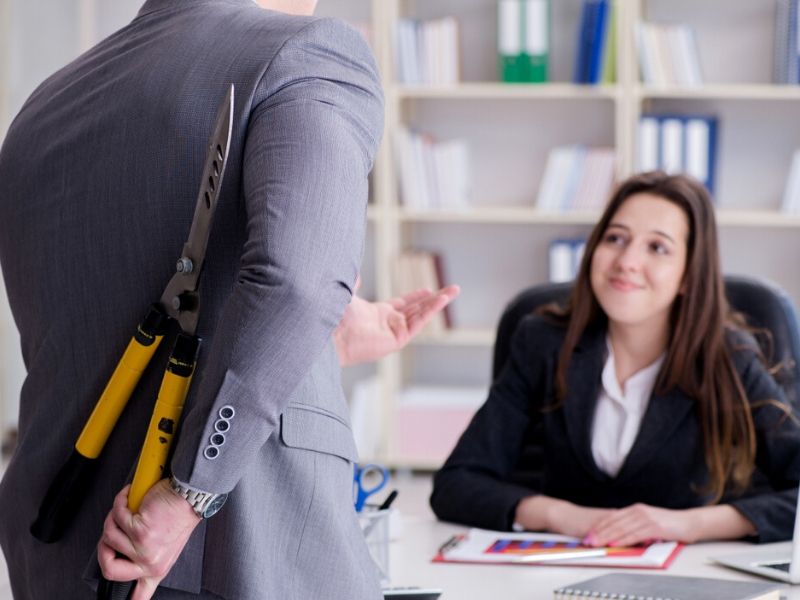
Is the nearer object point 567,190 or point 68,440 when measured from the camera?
point 68,440

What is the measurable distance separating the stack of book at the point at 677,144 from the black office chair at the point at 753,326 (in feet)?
7.18

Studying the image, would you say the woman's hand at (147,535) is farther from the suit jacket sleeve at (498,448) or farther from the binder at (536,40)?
the binder at (536,40)

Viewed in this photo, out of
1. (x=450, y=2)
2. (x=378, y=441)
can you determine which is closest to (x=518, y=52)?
(x=450, y=2)

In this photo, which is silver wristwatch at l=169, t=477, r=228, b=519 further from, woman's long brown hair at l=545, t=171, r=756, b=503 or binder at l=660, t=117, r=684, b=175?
binder at l=660, t=117, r=684, b=175

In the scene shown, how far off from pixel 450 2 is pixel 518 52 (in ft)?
1.71

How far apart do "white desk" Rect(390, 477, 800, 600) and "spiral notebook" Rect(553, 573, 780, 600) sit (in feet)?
0.30

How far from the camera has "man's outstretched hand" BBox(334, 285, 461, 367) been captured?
5.11 feet

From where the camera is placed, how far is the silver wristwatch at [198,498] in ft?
3.55

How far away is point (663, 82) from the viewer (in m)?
4.61

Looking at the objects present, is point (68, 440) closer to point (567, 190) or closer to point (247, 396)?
point (247, 396)

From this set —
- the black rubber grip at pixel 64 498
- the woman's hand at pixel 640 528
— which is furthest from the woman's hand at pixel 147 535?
the woman's hand at pixel 640 528

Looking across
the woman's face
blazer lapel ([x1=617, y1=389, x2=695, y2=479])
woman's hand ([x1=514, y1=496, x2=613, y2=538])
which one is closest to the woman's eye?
the woman's face

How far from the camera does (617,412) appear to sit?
229cm

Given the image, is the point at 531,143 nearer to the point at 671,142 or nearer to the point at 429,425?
the point at 671,142
